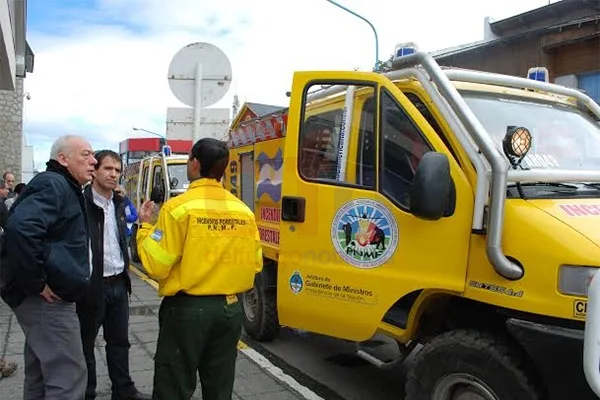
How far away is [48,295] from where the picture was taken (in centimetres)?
292

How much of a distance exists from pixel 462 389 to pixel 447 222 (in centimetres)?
87

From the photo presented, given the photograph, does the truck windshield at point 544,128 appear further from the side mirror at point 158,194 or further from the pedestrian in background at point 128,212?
the side mirror at point 158,194

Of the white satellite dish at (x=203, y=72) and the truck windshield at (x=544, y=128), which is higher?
the white satellite dish at (x=203, y=72)

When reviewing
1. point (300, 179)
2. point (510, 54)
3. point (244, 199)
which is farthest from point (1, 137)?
point (300, 179)

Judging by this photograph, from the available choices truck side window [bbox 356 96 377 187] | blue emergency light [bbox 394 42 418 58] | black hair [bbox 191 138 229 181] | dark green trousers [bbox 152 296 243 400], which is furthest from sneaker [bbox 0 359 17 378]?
blue emergency light [bbox 394 42 418 58]

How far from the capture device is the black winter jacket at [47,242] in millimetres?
2748

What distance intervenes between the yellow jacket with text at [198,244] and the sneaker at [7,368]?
225 centimetres

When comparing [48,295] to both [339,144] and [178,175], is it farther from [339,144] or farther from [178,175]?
[178,175]

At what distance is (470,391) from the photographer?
3.08 meters

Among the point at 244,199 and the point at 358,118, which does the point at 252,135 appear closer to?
the point at 244,199

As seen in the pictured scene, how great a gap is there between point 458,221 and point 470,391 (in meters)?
0.87

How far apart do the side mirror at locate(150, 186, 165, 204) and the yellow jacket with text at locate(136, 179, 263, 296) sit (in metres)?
7.89

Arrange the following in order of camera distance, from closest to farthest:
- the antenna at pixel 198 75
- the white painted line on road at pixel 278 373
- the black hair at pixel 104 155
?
1. the black hair at pixel 104 155
2. the white painted line on road at pixel 278 373
3. the antenna at pixel 198 75

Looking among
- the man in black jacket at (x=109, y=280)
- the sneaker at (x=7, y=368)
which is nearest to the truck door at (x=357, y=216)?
the man in black jacket at (x=109, y=280)
